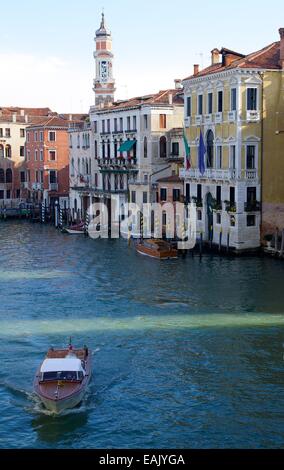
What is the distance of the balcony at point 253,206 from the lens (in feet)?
118

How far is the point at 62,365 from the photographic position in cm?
1705

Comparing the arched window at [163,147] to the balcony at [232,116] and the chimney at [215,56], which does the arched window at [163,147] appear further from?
the balcony at [232,116]

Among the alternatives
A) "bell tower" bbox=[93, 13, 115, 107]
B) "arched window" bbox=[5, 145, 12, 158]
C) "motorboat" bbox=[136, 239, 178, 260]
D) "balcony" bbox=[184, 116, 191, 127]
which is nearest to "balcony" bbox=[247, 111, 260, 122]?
"balcony" bbox=[184, 116, 191, 127]

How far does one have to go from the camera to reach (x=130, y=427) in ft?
49.4

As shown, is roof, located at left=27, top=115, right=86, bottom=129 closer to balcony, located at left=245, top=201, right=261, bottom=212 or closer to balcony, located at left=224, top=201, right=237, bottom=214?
balcony, located at left=224, top=201, right=237, bottom=214

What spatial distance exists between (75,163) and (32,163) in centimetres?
735

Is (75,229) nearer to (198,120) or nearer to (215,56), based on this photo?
(198,120)

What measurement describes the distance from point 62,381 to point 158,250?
19585mm

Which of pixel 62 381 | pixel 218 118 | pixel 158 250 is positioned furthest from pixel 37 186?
→ pixel 62 381

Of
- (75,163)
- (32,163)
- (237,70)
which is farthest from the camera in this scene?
(32,163)
